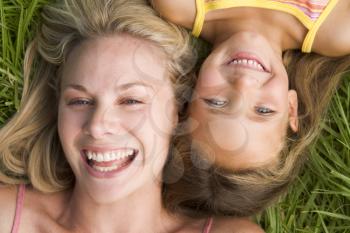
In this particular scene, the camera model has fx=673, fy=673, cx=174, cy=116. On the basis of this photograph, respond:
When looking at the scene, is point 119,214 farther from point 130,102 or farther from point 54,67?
point 54,67

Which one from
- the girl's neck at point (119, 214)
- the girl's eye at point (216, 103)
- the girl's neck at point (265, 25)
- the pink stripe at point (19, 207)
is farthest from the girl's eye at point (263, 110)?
the pink stripe at point (19, 207)

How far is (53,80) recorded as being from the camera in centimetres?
250

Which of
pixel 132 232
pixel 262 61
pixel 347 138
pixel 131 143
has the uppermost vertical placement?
pixel 262 61

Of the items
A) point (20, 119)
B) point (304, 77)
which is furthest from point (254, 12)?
point (20, 119)

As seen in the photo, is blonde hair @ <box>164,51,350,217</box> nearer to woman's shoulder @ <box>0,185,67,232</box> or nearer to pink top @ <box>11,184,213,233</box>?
pink top @ <box>11,184,213,233</box>

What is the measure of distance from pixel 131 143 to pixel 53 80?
0.47m

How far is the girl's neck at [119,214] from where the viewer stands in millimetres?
2391

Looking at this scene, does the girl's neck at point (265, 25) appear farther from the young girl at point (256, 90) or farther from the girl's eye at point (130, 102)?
the girl's eye at point (130, 102)

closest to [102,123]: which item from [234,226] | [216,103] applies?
[216,103]

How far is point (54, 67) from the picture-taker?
8.18 ft

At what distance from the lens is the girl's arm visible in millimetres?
2365

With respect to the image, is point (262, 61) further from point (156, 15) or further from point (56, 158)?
point (56, 158)

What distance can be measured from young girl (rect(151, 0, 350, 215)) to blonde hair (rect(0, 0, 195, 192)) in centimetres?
9

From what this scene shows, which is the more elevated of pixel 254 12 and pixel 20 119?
pixel 254 12
